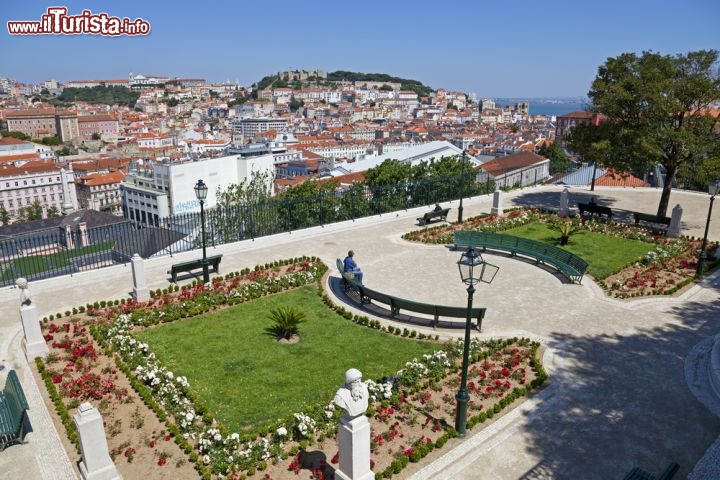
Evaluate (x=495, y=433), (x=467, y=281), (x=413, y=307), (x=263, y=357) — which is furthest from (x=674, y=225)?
(x=263, y=357)

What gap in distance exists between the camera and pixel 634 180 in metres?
34.0

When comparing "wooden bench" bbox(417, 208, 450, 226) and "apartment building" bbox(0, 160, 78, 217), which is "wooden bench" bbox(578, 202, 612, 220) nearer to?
"wooden bench" bbox(417, 208, 450, 226)

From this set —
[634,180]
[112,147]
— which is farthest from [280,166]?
[634,180]

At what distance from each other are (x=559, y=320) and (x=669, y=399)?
3.80m

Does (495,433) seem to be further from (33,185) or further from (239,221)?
(33,185)

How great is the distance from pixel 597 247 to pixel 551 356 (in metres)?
9.34

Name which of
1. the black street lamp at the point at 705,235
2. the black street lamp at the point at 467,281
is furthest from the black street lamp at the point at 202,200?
the black street lamp at the point at 705,235

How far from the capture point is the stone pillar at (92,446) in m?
6.95

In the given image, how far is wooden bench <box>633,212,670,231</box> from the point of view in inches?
816

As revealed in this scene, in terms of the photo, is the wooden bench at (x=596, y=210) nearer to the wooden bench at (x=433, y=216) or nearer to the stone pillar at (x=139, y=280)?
the wooden bench at (x=433, y=216)

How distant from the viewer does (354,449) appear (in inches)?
269

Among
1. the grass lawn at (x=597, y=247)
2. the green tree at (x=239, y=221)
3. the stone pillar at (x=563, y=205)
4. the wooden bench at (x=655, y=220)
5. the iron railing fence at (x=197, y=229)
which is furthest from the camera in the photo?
the stone pillar at (x=563, y=205)

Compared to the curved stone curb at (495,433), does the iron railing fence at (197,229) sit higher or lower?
higher

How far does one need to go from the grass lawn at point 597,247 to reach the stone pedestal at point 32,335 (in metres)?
14.8
